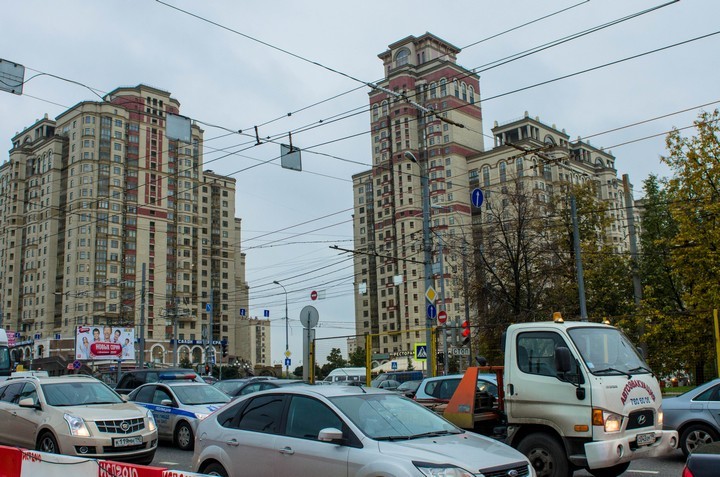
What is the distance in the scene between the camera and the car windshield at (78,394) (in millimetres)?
11625

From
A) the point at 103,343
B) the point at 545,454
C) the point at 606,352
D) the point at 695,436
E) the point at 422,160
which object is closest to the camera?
the point at 545,454

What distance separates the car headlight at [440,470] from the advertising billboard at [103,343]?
153 feet

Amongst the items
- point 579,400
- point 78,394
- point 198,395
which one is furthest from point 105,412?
point 579,400

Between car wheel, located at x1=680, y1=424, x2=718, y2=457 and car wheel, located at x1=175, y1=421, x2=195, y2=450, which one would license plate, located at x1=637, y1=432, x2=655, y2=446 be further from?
car wheel, located at x1=175, y1=421, x2=195, y2=450

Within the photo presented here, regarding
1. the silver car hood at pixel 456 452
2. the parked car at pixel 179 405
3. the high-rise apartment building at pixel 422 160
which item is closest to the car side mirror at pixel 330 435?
the silver car hood at pixel 456 452

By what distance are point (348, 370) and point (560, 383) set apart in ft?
137

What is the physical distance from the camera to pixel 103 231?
101m

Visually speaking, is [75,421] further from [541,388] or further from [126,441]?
[541,388]

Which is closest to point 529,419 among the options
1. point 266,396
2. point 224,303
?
point 266,396

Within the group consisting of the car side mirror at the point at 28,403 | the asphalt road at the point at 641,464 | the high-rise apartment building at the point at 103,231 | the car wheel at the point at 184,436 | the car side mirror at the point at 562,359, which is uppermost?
the high-rise apartment building at the point at 103,231

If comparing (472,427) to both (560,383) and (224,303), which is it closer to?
(560,383)

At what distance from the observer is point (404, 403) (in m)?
7.41

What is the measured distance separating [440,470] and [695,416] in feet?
23.0

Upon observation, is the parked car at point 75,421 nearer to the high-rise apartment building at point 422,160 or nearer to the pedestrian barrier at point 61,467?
the pedestrian barrier at point 61,467
